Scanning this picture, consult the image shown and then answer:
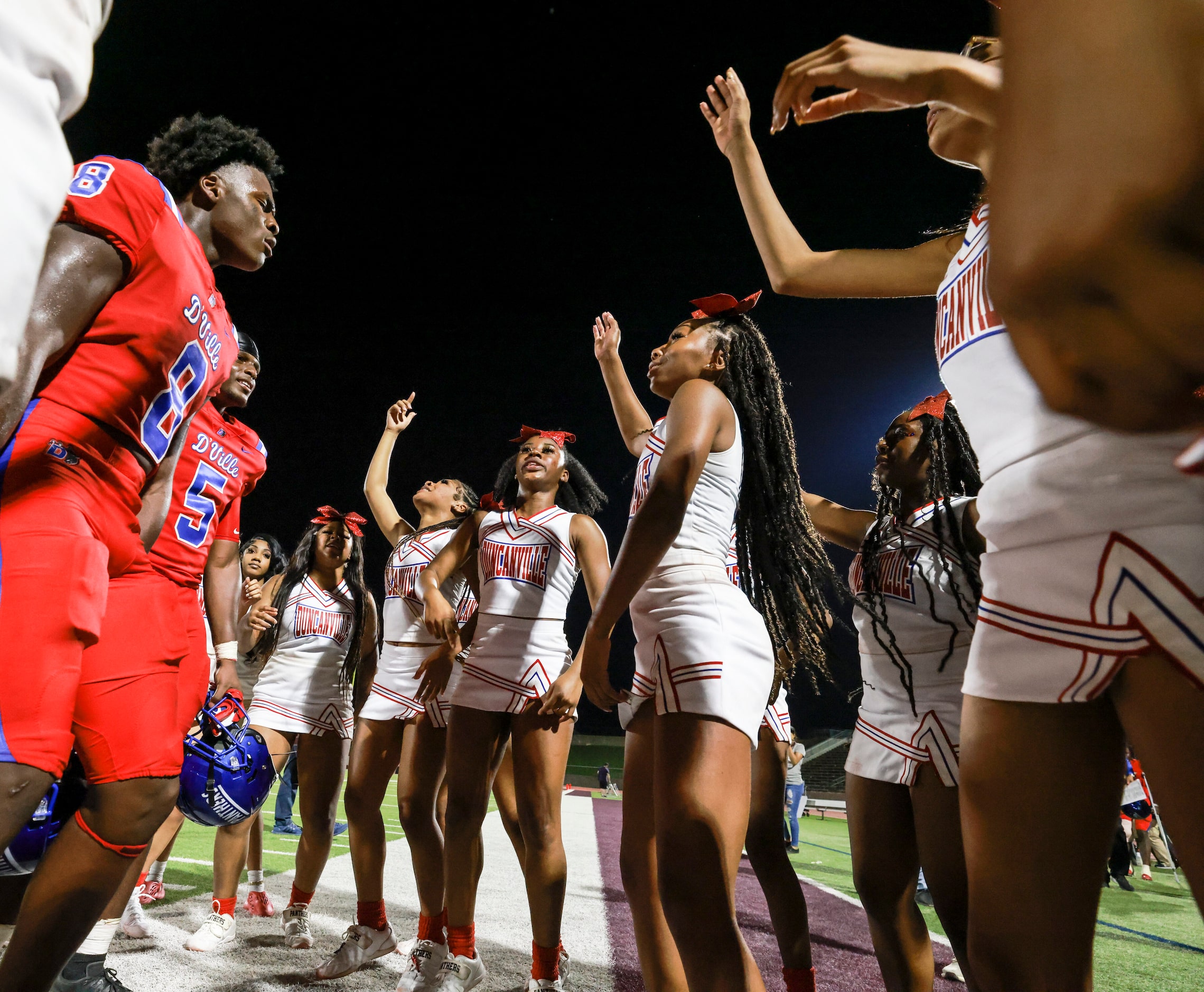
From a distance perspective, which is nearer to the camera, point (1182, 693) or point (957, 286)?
point (1182, 693)

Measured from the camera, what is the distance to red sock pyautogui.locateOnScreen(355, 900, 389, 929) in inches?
148

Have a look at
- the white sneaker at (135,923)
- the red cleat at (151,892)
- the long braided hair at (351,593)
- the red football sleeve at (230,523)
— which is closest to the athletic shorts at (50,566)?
the red football sleeve at (230,523)

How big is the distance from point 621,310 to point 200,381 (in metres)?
13.4

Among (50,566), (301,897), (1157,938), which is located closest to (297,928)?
(301,897)

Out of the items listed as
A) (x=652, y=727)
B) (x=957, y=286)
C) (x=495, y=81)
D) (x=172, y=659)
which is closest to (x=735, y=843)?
(x=652, y=727)

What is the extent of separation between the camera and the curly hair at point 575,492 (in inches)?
198

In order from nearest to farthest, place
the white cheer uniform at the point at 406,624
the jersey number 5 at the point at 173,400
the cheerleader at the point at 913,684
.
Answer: the jersey number 5 at the point at 173,400
the cheerleader at the point at 913,684
the white cheer uniform at the point at 406,624

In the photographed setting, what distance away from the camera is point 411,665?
16.3 ft

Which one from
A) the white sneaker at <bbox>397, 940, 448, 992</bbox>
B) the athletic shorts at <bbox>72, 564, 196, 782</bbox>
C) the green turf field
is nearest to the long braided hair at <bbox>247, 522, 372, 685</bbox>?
the white sneaker at <bbox>397, 940, 448, 992</bbox>

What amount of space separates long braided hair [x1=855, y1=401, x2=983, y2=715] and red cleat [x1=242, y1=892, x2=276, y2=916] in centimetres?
407

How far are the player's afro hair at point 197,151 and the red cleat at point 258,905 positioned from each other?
13.8ft

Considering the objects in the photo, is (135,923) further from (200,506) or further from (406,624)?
(200,506)

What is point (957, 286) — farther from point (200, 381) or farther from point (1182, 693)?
point (200, 381)

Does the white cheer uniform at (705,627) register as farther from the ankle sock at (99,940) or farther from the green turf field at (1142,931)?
the ankle sock at (99,940)
